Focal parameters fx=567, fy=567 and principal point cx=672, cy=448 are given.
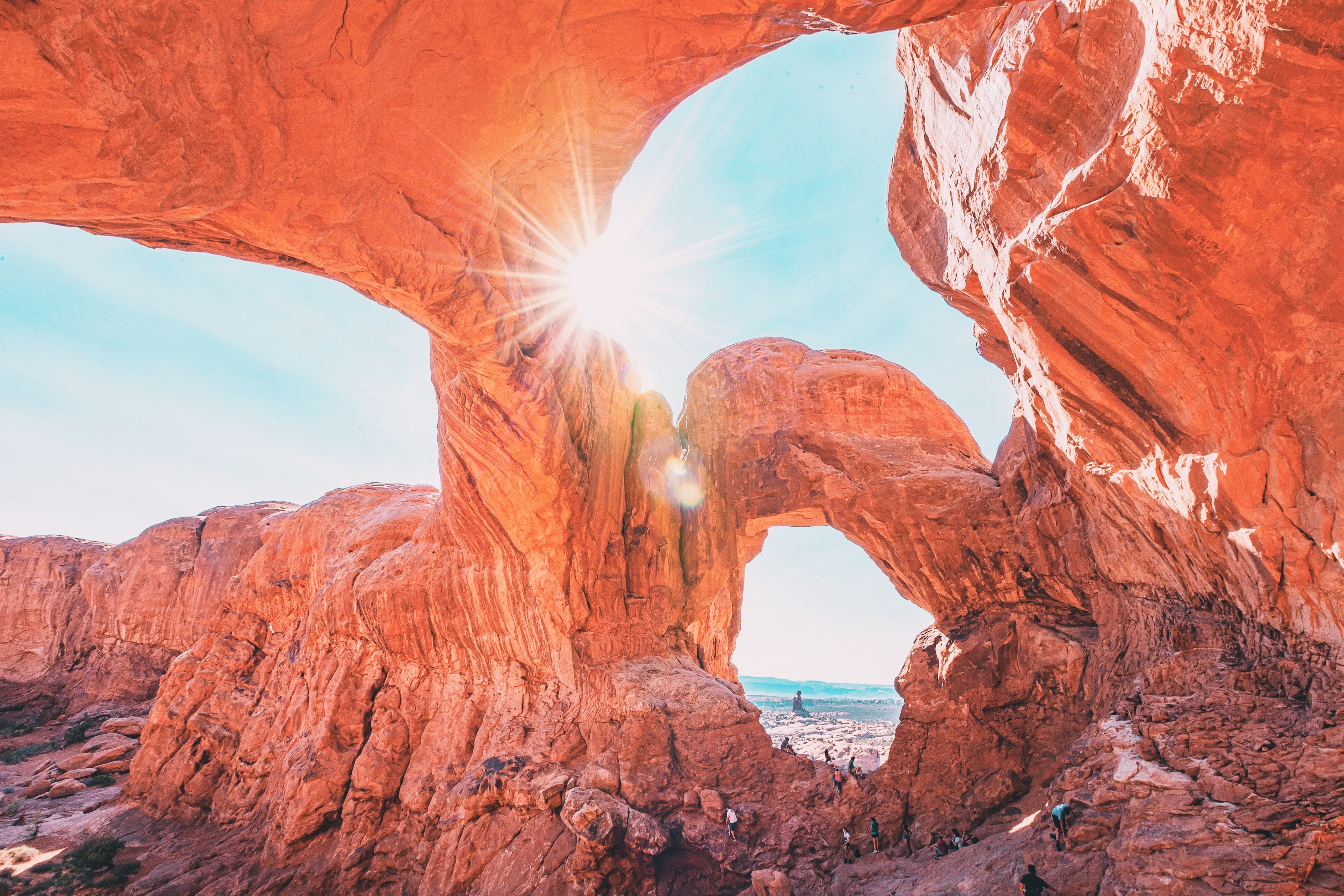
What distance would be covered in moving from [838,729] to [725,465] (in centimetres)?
3151

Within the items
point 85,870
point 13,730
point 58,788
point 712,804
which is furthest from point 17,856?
point 712,804

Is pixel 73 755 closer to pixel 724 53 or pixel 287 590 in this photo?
pixel 287 590

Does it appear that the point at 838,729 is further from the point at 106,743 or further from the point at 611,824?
the point at 106,743

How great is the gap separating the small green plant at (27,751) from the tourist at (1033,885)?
35.3 meters

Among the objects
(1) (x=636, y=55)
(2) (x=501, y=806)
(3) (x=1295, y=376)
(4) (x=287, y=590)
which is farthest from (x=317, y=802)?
(3) (x=1295, y=376)

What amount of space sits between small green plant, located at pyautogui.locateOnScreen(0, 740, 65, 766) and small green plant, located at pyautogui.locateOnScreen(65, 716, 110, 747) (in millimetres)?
398

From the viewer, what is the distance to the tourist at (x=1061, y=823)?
781 centimetres

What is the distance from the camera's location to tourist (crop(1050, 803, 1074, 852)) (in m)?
7.81

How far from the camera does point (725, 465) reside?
17594mm

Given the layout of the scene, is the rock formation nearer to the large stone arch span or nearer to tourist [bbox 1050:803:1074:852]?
the large stone arch span

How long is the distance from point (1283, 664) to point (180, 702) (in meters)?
28.0

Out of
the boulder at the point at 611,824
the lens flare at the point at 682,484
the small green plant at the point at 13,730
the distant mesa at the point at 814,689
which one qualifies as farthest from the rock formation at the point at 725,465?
the distant mesa at the point at 814,689

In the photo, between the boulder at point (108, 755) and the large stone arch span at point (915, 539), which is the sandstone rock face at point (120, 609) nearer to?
the boulder at point (108, 755)

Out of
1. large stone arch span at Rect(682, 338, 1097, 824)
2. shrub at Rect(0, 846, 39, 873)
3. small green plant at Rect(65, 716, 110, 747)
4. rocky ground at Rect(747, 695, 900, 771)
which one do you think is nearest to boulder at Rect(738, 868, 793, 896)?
large stone arch span at Rect(682, 338, 1097, 824)
